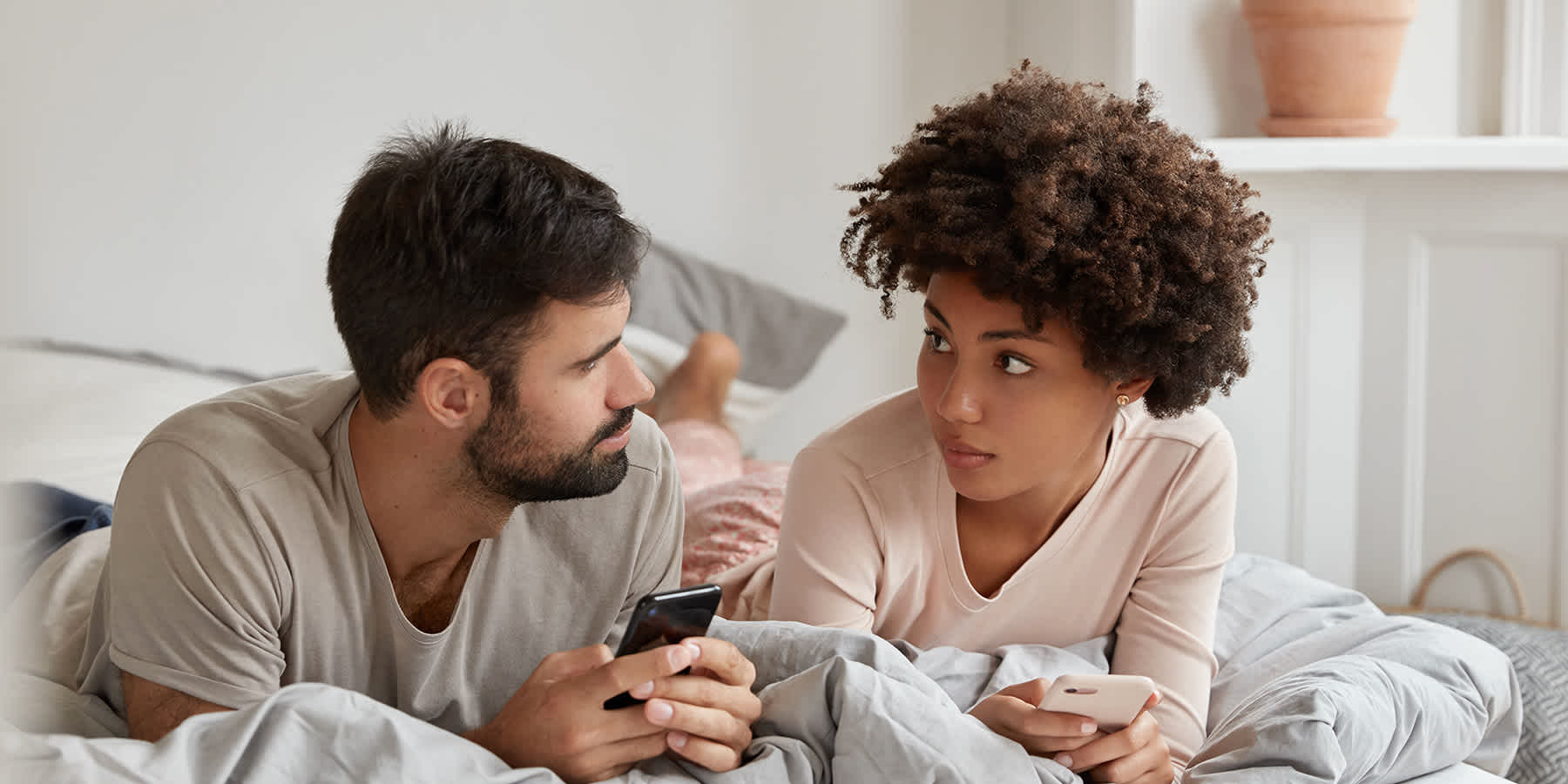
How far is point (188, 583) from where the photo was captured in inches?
40.0

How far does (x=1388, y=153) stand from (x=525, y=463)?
1577mm

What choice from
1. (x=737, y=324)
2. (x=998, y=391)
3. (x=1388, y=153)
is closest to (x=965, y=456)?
(x=998, y=391)

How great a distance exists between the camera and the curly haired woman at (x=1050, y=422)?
122 cm

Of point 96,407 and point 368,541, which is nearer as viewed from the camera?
point 368,541

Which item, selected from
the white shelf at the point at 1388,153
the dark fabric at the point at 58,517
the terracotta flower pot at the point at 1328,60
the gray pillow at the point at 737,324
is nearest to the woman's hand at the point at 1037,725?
the dark fabric at the point at 58,517

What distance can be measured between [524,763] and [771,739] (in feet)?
0.55

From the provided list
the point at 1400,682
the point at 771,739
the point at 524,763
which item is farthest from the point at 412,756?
the point at 1400,682

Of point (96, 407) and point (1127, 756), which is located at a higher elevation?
point (96, 407)

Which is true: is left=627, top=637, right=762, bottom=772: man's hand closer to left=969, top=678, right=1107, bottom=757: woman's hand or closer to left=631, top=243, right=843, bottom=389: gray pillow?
left=969, top=678, right=1107, bottom=757: woman's hand

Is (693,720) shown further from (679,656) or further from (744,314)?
(744,314)

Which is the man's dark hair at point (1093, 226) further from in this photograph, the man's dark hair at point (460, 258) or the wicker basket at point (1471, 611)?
the wicker basket at point (1471, 611)

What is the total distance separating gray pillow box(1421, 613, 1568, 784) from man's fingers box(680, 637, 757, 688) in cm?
113

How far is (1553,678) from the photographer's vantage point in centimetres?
186

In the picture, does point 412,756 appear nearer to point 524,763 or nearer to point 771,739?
point 524,763
